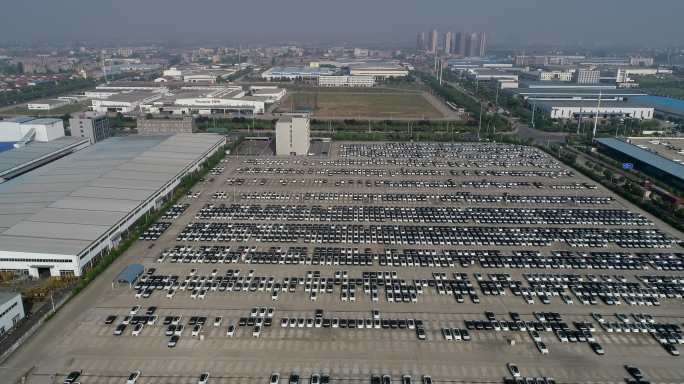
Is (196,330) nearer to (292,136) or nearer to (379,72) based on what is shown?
(292,136)

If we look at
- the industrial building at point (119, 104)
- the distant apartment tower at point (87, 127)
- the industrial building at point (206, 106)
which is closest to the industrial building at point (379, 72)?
the industrial building at point (206, 106)

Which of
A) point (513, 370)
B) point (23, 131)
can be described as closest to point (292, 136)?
point (23, 131)

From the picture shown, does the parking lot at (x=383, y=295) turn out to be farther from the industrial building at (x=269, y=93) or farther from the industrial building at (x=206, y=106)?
the industrial building at (x=269, y=93)

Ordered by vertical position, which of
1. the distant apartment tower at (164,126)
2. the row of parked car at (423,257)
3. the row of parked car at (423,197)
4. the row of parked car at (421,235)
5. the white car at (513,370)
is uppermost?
the distant apartment tower at (164,126)

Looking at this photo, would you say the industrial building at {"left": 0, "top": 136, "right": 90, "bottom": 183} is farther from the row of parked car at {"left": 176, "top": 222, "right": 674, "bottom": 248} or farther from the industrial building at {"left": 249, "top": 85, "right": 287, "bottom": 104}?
the industrial building at {"left": 249, "top": 85, "right": 287, "bottom": 104}

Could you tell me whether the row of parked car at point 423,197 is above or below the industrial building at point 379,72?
below

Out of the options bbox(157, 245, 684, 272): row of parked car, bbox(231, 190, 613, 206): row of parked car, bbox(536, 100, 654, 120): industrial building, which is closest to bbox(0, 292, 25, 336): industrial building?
bbox(157, 245, 684, 272): row of parked car
